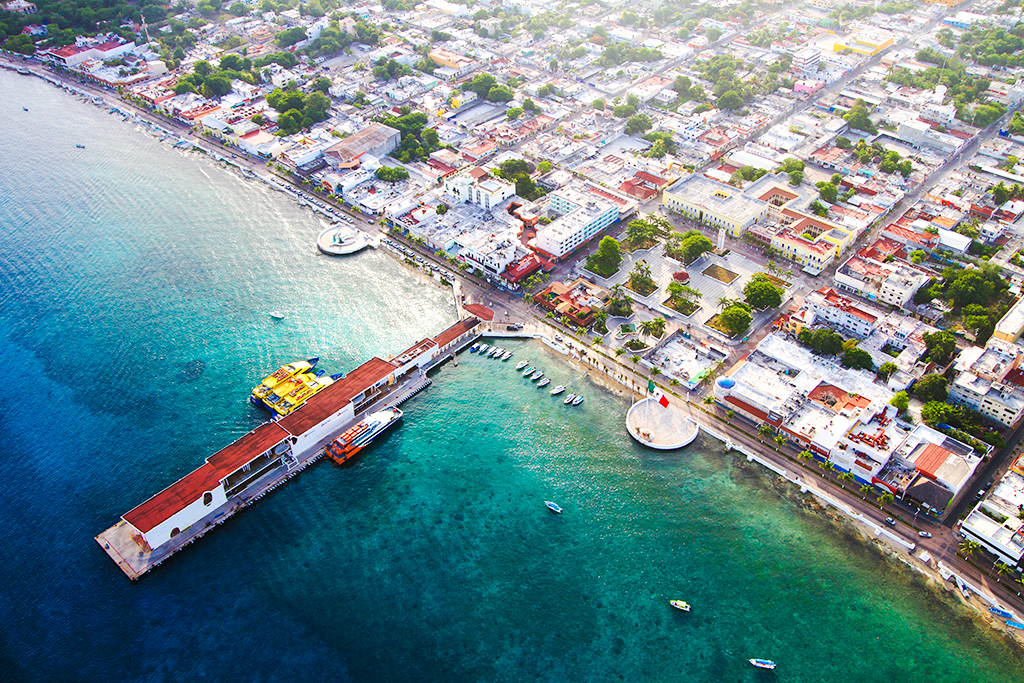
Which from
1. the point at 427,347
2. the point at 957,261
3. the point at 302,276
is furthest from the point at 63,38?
the point at 957,261

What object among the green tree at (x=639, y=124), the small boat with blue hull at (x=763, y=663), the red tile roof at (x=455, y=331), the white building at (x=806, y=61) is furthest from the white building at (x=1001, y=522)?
the white building at (x=806, y=61)

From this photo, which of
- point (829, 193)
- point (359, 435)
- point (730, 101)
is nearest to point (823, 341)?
point (829, 193)

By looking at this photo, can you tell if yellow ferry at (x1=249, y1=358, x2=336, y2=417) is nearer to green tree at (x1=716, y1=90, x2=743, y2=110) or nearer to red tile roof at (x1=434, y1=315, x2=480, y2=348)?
red tile roof at (x1=434, y1=315, x2=480, y2=348)

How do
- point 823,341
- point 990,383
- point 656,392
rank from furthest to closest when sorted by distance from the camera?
point 823,341, point 656,392, point 990,383

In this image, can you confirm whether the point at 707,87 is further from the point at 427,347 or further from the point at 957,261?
the point at 427,347

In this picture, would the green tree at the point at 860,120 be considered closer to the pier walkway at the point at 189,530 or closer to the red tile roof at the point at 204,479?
the pier walkway at the point at 189,530

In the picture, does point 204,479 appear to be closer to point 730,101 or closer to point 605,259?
point 605,259
